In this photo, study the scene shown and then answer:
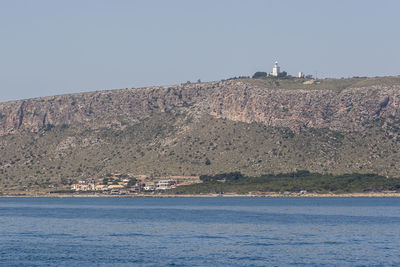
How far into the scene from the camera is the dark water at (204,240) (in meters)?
62.9

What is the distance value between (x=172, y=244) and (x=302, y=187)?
106 m

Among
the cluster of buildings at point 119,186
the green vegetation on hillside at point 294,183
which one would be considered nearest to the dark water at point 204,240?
the green vegetation on hillside at point 294,183

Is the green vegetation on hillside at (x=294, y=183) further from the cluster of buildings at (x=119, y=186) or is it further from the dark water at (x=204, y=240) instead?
the dark water at (x=204, y=240)

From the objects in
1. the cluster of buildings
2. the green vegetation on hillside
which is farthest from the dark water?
the cluster of buildings

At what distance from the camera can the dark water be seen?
62938 millimetres

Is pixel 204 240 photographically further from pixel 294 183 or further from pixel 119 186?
pixel 119 186

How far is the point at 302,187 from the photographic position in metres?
175

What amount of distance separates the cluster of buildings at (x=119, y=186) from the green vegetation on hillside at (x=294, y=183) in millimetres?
4042

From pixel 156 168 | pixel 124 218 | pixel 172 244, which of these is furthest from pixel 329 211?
pixel 156 168

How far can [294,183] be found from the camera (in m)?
178

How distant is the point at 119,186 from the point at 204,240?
120 m

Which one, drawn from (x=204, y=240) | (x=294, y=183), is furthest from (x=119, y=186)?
(x=204, y=240)

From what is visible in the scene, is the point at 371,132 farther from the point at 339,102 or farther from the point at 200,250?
the point at 200,250

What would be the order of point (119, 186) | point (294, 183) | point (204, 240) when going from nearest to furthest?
point (204, 240) → point (294, 183) → point (119, 186)
